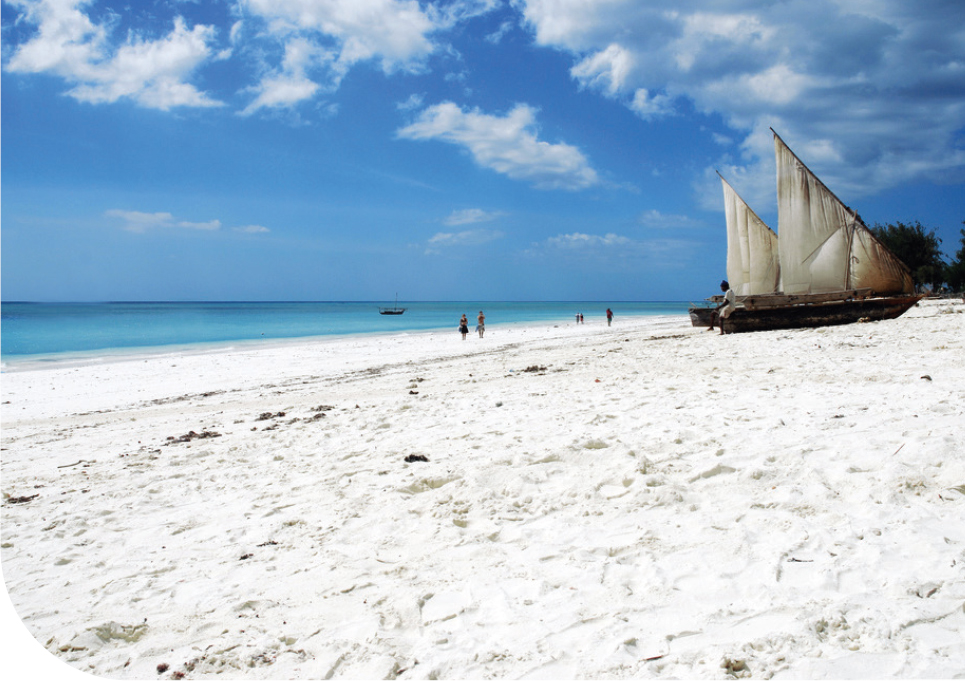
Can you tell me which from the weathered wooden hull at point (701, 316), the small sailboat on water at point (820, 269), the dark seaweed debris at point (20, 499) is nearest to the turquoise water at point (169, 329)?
the weathered wooden hull at point (701, 316)

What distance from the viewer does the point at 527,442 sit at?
5.68 meters

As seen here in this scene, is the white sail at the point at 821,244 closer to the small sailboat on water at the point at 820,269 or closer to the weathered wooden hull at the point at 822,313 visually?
the small sailboat on water at the point at 820,269

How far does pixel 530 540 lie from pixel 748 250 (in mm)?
30133

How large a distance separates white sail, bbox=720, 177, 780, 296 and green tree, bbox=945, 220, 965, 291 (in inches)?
1121

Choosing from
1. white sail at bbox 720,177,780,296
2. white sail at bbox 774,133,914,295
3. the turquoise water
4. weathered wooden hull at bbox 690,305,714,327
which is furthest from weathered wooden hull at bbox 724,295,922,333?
the turquoise water

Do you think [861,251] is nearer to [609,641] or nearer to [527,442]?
[527,442]

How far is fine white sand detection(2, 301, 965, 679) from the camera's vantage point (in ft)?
8.62

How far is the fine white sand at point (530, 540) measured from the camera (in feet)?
8.62

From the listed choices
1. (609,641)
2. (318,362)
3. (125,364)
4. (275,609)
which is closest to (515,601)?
(609,641)

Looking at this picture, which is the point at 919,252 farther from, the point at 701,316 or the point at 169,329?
the point at 169,329

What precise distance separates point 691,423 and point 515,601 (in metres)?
3.51

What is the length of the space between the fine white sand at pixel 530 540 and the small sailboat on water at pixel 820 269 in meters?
11.0

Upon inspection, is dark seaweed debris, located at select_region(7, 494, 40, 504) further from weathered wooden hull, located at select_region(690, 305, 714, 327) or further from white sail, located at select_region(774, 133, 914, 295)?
weathered wooden hull, located at select_region(690, 305, 714, 327)

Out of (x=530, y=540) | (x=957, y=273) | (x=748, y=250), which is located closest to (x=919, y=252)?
(x=957, y=273)
